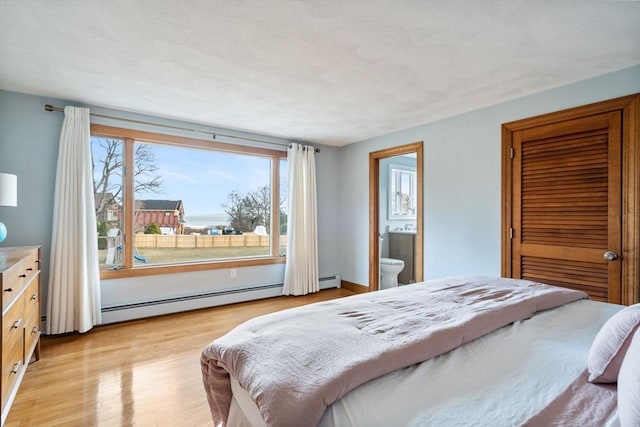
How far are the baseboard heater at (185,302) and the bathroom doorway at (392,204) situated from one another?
5.19 ft

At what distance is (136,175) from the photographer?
370cm

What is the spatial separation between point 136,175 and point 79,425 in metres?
2.62

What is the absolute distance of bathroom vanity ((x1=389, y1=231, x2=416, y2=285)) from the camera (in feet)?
16.9

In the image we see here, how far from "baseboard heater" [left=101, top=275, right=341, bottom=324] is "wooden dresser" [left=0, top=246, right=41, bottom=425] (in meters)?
0.86

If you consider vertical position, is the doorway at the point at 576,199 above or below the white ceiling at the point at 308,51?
below

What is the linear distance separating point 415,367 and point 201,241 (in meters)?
3.63

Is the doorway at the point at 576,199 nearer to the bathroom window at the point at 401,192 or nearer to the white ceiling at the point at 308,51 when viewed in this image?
the white ceiling at the point at 308,51

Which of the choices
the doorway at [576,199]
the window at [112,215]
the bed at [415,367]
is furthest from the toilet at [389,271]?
the window at [112,215]

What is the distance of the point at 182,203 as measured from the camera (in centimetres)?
402

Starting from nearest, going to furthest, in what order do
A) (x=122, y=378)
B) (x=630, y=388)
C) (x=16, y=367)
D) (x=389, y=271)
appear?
1. (x=630, y=388)
2. (x=16, y=367)
3. (x=122, y=378)
4. (x=389, y=271)

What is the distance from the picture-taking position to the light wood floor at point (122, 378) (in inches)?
74.7

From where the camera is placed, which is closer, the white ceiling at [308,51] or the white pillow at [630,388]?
the white pillow at [630,388]

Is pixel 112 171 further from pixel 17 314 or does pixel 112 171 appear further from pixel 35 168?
pixel 17 314

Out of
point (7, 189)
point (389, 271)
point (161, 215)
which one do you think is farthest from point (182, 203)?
point (389, 271)
